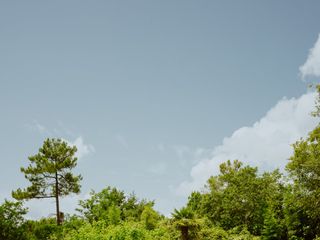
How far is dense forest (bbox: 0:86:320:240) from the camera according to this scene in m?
28.9

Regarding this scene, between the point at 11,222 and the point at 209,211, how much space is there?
82.0 feet

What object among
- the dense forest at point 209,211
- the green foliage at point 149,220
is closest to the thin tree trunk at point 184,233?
the dense forest at point 209,211

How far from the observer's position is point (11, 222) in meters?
29.5

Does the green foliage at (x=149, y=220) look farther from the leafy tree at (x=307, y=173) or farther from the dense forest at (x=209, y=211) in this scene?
the leafy tree at (x=307, y=173)

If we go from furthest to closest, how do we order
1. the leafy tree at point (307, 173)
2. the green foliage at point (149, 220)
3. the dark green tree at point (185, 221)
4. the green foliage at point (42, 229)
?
the green foliage at point (149, 220) < the green foliage at point (42, 229) < the dark green tree at point (185, 221) < the leafy tree at point (307, 173)

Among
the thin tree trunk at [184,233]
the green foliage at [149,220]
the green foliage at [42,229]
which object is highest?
the green foliage at [149,220]

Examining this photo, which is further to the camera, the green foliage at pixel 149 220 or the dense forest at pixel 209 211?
the green foliage at pixel 149 220

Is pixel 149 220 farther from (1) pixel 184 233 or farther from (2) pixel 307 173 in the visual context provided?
(2) pixel 307 173

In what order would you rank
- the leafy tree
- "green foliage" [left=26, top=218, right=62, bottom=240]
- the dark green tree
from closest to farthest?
the leafy tree < the dark green tree < "green foliage" [left=26, top=218, right=62, bottom=240]

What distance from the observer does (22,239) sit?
98.8 ft

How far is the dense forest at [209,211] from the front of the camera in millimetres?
28875

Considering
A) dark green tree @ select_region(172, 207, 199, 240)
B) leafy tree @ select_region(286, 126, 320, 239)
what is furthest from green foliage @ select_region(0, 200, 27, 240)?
leafy tree @ select_region(286, 126, 320, 239)

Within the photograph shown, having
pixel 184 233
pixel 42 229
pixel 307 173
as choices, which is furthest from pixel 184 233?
pixel 42 229

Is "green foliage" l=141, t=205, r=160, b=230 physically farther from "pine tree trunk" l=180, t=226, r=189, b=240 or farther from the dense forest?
"pine tree trunk" l=180, t=226, r=189, b=240
